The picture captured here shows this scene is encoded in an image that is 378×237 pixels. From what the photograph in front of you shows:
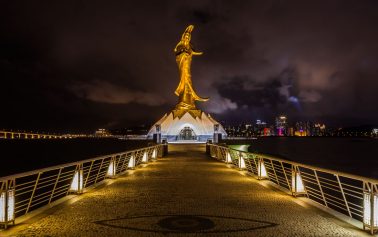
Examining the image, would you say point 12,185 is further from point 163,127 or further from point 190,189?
point 163,127

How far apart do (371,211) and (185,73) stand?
5242 cm

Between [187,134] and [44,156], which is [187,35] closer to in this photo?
[187,134]

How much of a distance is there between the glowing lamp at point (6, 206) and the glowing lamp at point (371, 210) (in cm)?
576

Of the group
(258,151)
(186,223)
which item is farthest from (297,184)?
(258,151)

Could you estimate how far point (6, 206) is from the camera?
613cm

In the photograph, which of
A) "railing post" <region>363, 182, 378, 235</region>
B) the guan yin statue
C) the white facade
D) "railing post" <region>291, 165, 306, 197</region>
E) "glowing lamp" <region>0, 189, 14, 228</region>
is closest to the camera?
"railing post" <region>363, 182, 378, 235</region>

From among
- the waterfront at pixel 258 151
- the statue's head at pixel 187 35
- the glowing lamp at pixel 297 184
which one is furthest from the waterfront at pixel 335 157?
the glowing lamp at pixel 297 184

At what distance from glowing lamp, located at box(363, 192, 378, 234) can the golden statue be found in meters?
50.4

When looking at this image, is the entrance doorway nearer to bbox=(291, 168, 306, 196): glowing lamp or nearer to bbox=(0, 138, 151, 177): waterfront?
bbox=(0, 138, 151, 177): waterfront

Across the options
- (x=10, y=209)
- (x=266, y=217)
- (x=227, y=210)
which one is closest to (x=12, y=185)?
(x=10, y=209)

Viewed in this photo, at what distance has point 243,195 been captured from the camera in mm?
9938

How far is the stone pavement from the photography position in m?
6.14

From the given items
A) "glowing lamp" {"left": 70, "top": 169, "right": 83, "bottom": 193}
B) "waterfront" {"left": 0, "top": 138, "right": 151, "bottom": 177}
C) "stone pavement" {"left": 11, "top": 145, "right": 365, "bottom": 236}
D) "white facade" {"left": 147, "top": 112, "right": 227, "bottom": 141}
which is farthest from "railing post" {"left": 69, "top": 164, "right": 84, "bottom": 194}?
"white facade" {"left": 147, "top": 112, "right": 227, "bottom": 141}

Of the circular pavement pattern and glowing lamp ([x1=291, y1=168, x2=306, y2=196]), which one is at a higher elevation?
glowing lamp ([x1=291, y1=168, x2=306, y2=196])
